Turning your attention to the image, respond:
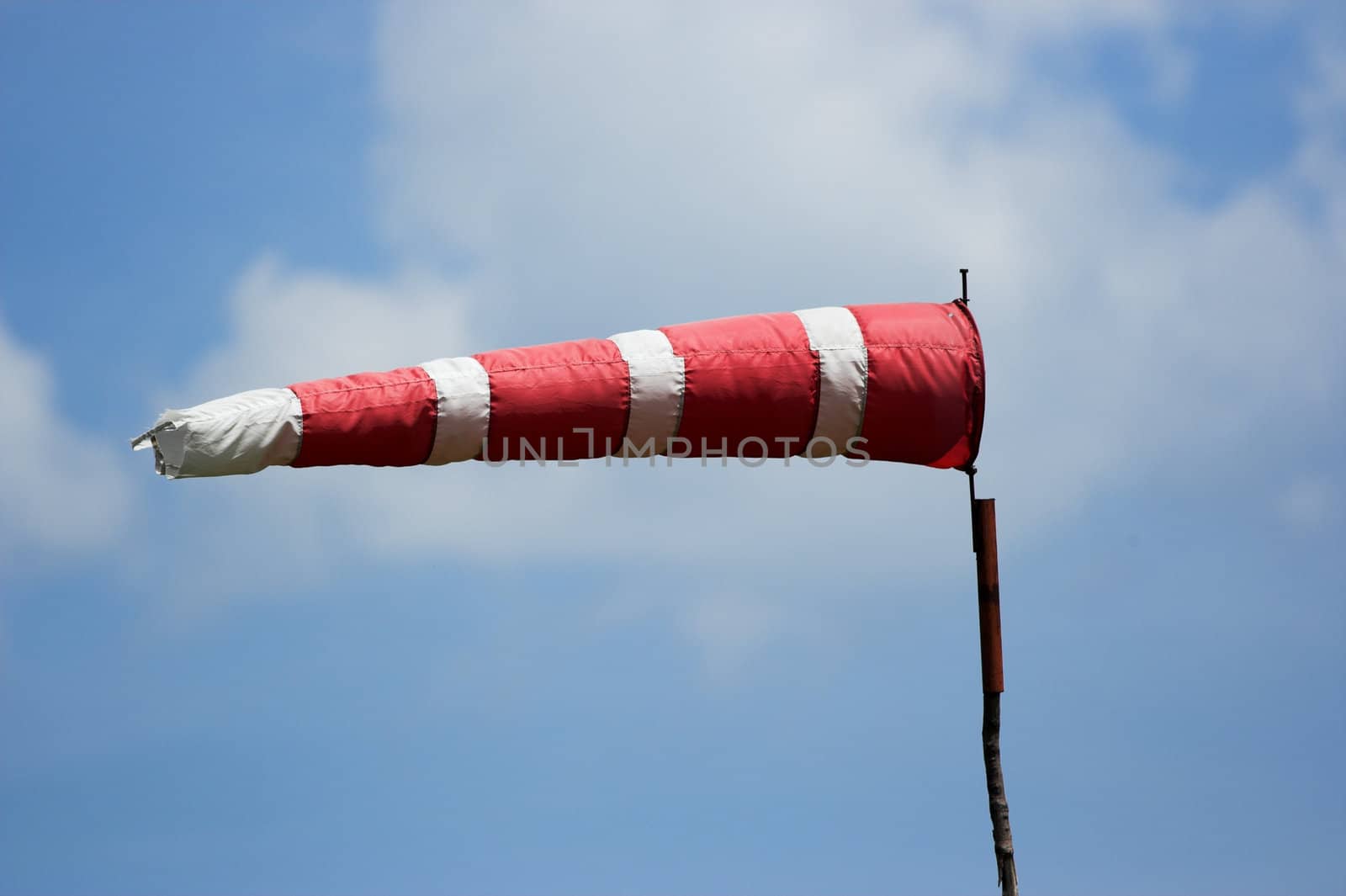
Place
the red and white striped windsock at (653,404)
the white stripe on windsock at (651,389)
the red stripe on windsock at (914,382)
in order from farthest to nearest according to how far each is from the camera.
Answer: the red stripe on windsock at (914,382) → the white stripe on windsock at (651,389) → the red and white striped windsock at (653,404)

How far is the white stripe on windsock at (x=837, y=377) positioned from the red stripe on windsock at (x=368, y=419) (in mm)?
2331

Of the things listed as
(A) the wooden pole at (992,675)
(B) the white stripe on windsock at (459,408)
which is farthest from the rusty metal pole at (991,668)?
(B) the white stripe on windsock at (459,408)

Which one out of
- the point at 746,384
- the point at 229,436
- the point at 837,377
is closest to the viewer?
the point at 229,436

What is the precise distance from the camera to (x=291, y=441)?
8.78 m

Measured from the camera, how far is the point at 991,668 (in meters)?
10.4

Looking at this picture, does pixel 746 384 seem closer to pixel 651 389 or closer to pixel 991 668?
pixel 651 389

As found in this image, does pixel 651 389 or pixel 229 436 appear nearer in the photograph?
pixel 229 436

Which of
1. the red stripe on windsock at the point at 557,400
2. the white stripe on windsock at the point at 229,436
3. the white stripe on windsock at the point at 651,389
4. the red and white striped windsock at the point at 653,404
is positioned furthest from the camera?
the white stripe on windsock at the point at 651,389

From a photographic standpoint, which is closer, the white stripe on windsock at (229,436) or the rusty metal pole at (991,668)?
the white stripe on windsock at (229,436)

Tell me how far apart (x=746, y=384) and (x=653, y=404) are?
0.58 meters

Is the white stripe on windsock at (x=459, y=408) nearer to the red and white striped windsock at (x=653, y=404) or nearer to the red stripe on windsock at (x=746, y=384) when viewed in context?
the red and white striped windsock at (x=653, y=404)

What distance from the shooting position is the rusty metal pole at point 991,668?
10.4 meters

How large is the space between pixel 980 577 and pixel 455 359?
3570 mm

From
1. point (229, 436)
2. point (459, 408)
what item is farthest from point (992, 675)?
point (229, 436)
